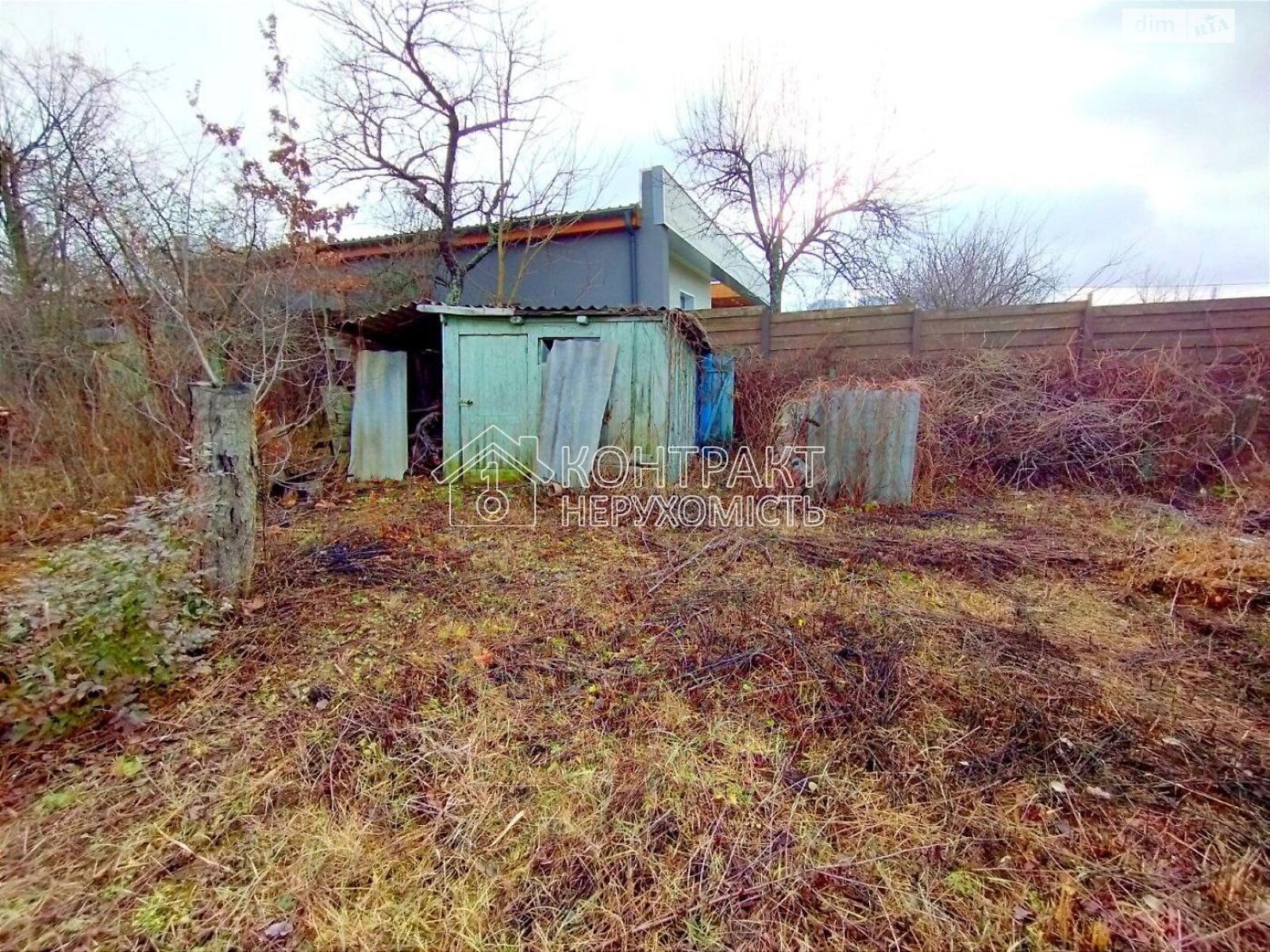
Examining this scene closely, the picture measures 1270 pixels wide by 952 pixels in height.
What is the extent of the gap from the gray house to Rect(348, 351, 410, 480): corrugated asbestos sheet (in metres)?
3.50

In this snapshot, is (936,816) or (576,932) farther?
(936,816)

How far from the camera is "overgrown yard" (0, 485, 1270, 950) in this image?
4.27ft

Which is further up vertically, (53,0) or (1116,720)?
(53,0)

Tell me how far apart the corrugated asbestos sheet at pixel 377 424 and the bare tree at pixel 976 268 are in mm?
10282

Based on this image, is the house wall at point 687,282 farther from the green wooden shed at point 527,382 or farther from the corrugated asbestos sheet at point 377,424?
the corrugated asbestos sheet at point 377,424

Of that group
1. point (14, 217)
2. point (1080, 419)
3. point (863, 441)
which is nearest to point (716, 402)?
point (863, 441)

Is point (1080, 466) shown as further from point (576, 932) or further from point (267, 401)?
point (267, 401)

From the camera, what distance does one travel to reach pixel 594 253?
9352 mm

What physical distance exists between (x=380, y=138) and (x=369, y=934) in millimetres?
10668

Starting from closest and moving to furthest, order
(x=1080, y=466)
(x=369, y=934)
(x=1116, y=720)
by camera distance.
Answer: (x=369, y=934) → (x=1116, y=720) → (x=1080, y=466)

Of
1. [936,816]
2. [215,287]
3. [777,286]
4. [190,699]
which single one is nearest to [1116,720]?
[936,816]

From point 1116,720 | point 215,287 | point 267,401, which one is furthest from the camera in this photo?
point 267,401

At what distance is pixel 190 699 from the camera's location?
7.00 ft

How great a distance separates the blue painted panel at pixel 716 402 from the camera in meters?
7.77
